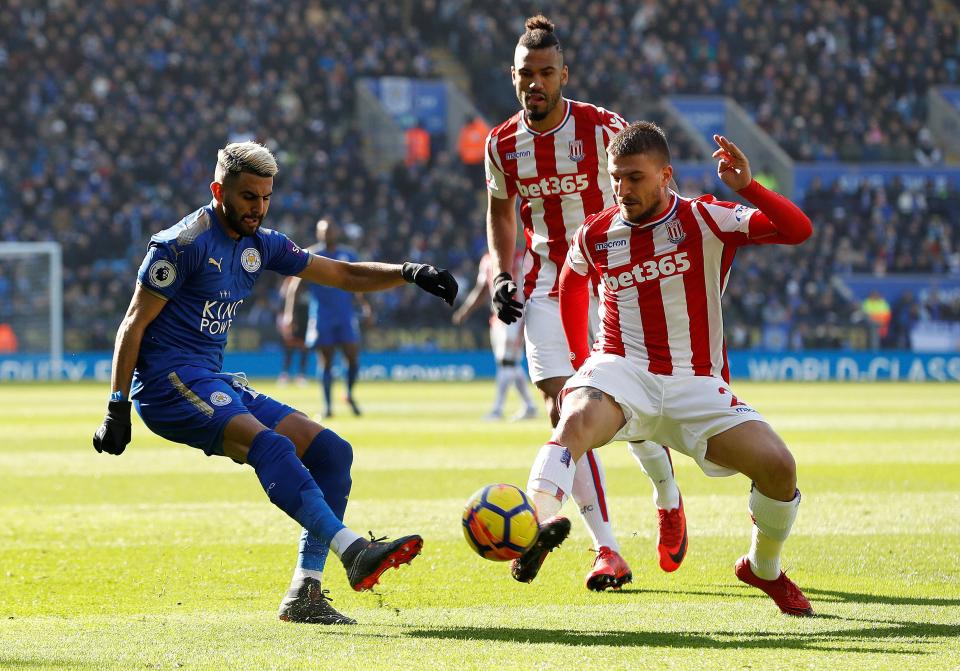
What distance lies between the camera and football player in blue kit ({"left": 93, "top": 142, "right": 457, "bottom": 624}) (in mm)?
5188

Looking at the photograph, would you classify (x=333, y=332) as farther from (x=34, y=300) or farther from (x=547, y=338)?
(x=34, y=300)

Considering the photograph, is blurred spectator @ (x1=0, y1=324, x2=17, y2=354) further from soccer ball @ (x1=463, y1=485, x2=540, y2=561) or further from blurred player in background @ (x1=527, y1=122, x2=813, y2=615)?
soccer ball @ (x1=463, y1=485, x2=540, y2=561)

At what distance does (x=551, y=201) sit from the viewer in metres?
6.85

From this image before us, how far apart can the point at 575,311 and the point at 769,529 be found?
1479mm

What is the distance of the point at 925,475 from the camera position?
10758 mm

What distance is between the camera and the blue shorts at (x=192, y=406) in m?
5.31

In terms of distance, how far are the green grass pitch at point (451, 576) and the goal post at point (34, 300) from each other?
15.9 meters

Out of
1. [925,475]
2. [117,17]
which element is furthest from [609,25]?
[925,475]

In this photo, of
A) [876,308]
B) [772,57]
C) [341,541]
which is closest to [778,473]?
[341,541]

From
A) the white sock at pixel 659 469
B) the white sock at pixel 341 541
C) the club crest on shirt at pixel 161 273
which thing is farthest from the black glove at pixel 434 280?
the white sock at pixel 659 469

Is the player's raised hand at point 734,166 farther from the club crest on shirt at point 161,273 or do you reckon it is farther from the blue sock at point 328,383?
the blue sock at point 328,383

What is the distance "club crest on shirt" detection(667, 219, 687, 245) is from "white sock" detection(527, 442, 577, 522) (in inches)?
43.1

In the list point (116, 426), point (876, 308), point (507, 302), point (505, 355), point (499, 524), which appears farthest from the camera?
point (876, 308)

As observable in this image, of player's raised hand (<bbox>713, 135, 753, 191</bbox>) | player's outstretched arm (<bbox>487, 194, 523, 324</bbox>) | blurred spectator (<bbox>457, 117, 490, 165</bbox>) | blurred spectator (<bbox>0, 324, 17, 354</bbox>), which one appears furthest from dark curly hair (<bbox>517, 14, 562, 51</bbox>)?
blurred spectator (<bbox>457, 117, 490, 165</bbox>)
